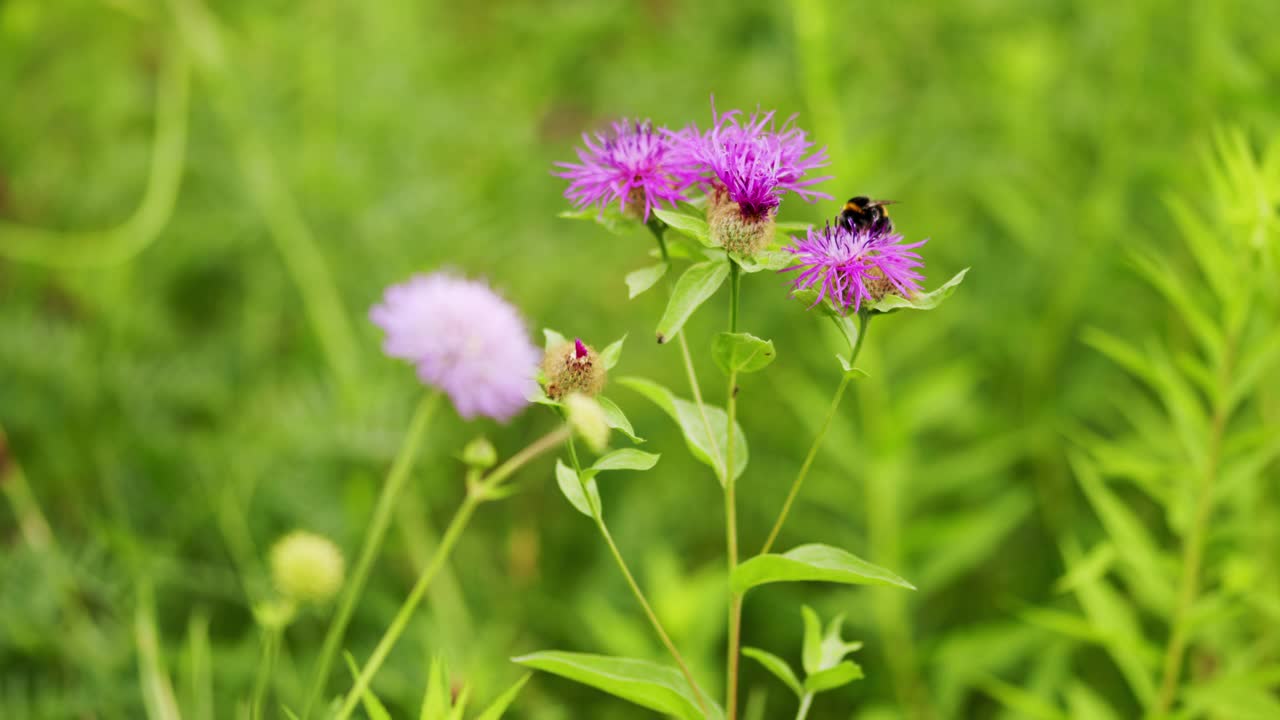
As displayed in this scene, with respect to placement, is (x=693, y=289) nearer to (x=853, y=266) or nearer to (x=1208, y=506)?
(x=853, y=266)

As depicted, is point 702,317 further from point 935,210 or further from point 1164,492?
point 1164,492

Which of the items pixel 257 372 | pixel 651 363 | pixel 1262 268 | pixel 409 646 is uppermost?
pixel 651 363

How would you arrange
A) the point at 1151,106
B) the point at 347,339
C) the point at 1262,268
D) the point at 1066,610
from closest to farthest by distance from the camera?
the point at 1262,268 → the point at 347,339 → the point at 1066,610 → the point at 1151,106

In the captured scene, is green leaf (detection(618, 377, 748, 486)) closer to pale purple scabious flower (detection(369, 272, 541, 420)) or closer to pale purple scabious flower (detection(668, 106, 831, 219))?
pale purple scabious flower (detection(668, 106, 831, 219))

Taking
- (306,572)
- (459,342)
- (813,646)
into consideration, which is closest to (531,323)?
(459,342)

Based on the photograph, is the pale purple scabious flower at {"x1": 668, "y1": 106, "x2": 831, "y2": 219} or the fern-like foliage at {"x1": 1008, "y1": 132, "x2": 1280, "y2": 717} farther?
the fern-like foliage at {"x1": 1008, "y1": 132, "x2": 1280, "y2": 717}

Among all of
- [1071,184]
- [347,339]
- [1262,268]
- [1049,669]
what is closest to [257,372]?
[347,339]

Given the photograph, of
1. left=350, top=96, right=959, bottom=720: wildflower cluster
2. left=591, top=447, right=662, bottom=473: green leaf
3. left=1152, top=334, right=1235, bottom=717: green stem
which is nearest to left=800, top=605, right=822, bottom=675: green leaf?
left=350, top=96, right=959, bottom=720: wildflower cluster
